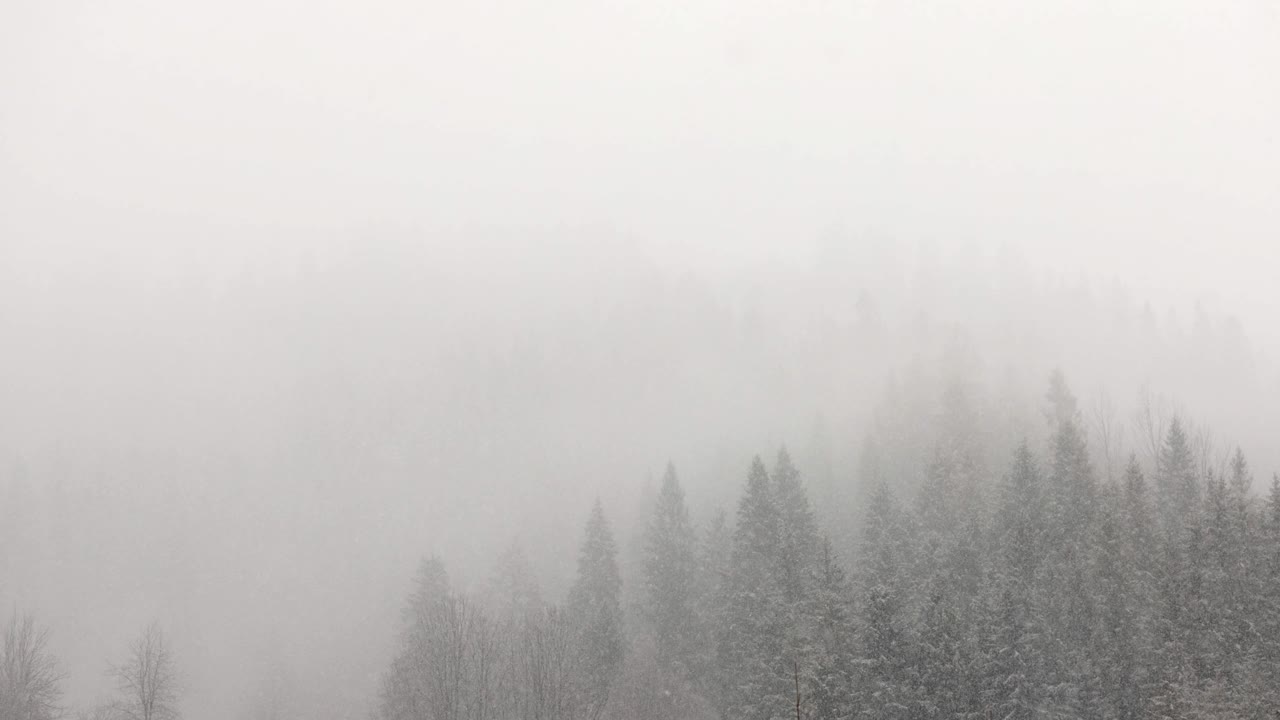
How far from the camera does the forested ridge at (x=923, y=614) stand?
152ft

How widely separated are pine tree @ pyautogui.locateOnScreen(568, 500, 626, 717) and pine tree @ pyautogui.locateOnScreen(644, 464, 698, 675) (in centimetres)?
353

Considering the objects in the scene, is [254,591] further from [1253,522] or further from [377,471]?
[1253,522]

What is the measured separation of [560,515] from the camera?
111000 millimetres

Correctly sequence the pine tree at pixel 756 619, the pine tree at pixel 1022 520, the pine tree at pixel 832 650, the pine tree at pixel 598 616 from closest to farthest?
the pine tree at pixel 832 650 → the pine tree at pixel 756 619 → the pine tree at pixel 598 616 → the pine tree at pixel 1022 520

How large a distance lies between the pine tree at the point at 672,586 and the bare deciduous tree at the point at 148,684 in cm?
3837

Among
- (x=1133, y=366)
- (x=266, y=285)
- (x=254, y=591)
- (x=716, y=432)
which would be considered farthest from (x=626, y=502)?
(x=266, y=285)

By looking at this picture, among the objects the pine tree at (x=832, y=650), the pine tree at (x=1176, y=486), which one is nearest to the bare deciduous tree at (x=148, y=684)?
the pine tree at (x=832, y=650)

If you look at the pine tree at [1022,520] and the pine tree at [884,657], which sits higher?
the pine tree at [1022,520]

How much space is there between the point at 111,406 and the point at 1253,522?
6661 inches

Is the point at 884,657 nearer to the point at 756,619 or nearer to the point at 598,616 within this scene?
the point at 756,619

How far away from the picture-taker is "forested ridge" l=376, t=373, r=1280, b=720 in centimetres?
4641

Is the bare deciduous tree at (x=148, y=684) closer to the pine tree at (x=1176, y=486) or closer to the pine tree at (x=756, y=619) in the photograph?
the pine tree at (x=756, y=619)

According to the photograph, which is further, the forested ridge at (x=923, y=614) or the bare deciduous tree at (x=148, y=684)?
the bare deciduous tree at (x=148, y=684)

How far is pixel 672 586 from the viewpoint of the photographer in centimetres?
6712
